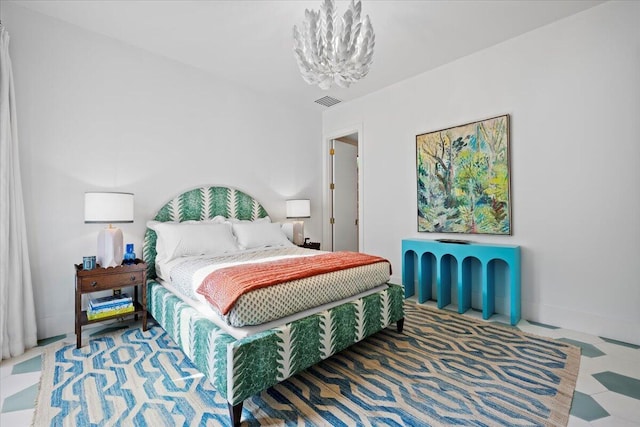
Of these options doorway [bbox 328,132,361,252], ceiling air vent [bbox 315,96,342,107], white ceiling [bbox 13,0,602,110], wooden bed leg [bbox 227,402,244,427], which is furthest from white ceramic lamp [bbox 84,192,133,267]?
doorway [bbox 328,132,361,252]

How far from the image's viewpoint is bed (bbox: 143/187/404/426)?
152cm

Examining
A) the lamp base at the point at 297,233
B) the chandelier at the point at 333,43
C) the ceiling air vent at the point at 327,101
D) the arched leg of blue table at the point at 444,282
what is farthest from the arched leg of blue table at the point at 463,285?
the ceiling air vent at the point at 327,101

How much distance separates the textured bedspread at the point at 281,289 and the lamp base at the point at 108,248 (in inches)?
22.3

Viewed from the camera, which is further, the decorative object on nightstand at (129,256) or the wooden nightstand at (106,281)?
the decorative object on nightstand at (129,256)

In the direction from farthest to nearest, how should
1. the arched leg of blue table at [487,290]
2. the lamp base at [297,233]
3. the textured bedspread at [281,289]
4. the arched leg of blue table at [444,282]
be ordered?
the lamp base at [297,233] → the arched leg of blue table at [444,282] → the arched leg of blue table at [487,290] → the textured bedspread at [281,289]

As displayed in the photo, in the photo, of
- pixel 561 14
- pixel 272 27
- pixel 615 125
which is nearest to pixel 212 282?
pixel 272 27

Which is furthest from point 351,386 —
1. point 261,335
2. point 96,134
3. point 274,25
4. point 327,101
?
point 327,101

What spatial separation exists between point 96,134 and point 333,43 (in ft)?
7.82

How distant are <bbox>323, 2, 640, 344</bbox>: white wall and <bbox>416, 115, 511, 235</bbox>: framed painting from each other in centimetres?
10

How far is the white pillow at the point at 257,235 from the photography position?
10.9 ft

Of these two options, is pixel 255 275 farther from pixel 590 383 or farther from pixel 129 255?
pixel 590 383

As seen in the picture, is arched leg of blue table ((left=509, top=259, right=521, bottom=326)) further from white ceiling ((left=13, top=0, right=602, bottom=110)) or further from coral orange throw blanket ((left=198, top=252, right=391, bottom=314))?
white ceiling ((left=13, top=0, right=602, bottom=110))

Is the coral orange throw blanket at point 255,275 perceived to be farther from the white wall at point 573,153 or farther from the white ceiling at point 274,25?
the white ceiling at point 274,25

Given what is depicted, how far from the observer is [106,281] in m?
2.47
